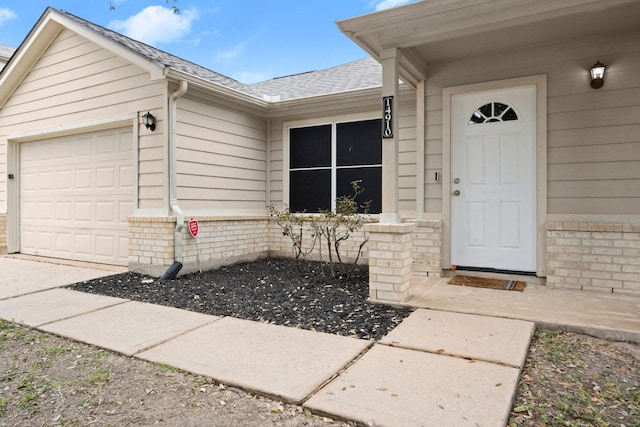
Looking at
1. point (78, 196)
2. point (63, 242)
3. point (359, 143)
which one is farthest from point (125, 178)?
point (359, 143)

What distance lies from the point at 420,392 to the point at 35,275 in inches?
206

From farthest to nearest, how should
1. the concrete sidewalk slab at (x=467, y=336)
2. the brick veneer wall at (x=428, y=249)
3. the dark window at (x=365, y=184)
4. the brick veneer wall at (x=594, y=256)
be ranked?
the dark window at (x=365, y=184) < the brick veneer wall at (x=428, y=249) < the brick veneer wall at (x=594, y=256) < the concrete sidewalk slab at (x=467, y=336)

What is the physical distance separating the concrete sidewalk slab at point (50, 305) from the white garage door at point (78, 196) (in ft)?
5.23

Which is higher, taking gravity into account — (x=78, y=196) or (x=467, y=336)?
(x=78, y=196)

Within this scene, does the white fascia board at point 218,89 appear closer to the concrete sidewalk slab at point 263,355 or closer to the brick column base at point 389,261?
the brick column base at point 389,261

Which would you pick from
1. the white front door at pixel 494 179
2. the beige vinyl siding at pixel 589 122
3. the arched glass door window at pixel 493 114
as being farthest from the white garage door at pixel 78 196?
the beige vinyl siding at pixel 589 122

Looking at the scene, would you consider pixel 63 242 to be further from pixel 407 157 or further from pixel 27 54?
pixel 407 157

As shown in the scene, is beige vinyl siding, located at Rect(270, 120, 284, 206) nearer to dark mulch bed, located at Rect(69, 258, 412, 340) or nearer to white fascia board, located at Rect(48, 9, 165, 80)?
dark mulch bed, located at Rect(69, 258, 412, 340)

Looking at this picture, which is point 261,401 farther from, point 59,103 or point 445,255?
point 59,103

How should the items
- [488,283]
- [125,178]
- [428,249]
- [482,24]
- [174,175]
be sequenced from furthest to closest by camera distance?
1. [125,178]
2. [174,175]
3. [428,249]
4. [488,283]
5. [482,24]

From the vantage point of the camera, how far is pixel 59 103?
6.21m

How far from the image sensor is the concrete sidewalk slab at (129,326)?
9.29 feet

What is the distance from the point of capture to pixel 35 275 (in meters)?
5.23

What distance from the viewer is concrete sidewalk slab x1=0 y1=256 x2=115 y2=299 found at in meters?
4.52
